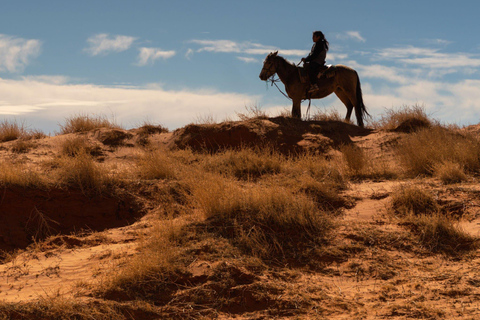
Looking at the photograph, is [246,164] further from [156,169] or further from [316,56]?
[316,56]

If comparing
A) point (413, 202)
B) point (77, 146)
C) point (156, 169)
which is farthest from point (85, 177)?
point (413, 202)

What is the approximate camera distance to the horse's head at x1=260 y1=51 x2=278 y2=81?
492 inches

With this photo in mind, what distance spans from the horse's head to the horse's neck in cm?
14

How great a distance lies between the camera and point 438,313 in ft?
14.1

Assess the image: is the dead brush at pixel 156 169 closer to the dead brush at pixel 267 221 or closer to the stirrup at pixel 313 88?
the dead brush at pixel 267 221

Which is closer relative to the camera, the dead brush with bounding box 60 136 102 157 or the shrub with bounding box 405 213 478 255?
the shrub with bounding box 405 213 478 255

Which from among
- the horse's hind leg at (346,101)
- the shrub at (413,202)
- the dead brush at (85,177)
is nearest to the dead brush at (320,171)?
the shrub at (413,202)

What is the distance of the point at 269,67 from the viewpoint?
12523 mm

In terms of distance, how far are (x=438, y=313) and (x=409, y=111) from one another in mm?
9292

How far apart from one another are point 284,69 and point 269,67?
42 centimetres

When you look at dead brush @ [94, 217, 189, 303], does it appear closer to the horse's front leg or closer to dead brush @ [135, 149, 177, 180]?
dead brush @ [135, 149, 177, 180]

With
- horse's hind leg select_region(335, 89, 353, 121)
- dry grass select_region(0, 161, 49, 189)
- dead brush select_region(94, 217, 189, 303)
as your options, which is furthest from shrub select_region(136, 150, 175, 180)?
horse's hind leg select_region(335, 89, 353, 121)

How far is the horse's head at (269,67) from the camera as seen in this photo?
1248 centimetres

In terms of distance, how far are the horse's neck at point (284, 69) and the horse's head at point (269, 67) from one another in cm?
14
